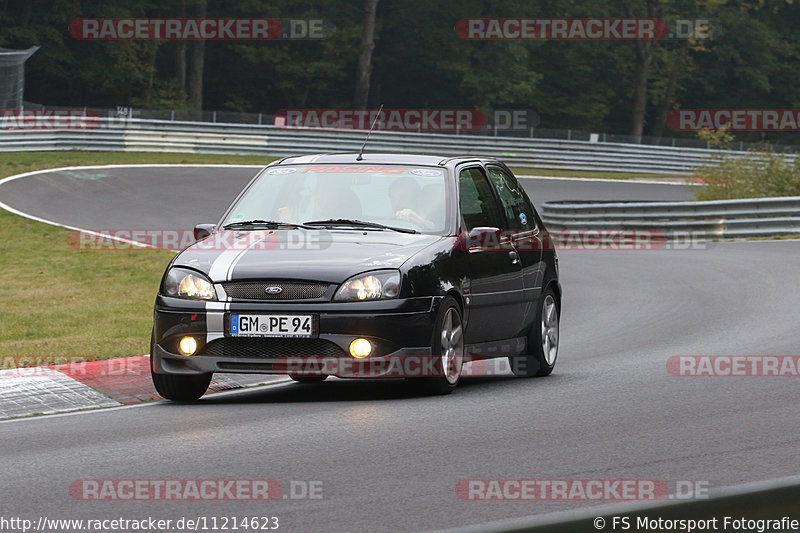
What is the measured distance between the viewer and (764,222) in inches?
1056

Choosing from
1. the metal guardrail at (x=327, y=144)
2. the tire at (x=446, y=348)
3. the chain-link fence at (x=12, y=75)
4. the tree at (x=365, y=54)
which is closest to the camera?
the tire at (x=446, y=348)

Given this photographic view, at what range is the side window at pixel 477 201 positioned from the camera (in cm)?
998

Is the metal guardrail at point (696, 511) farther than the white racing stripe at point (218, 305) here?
No

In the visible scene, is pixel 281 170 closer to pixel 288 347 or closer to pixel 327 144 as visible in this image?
pixel 288 347

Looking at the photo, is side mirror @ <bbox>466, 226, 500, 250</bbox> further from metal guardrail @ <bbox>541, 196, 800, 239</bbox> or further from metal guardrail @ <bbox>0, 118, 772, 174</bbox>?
metal guardrail @ <bbox>0, 118, 772, 174</bbox>

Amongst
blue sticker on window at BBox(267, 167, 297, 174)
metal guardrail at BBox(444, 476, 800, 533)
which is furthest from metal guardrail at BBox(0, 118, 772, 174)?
metal guardrail at BBox(444, 476, 800, 533)

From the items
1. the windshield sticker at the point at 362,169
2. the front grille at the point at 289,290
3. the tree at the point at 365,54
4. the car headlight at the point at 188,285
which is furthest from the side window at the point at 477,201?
→ the tree at the point at 365,54

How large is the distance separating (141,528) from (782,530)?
2744 mm

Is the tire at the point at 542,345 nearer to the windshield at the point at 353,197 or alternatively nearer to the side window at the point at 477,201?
the side window at the point at 477,201

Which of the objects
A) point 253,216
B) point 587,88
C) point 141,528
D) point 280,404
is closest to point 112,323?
point 253,216

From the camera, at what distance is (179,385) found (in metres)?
9.20

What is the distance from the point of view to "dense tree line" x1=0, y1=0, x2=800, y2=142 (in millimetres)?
63125

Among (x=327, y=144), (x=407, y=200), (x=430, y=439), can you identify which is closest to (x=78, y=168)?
(x=327, y=144)

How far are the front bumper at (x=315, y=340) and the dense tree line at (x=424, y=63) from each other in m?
52.6
